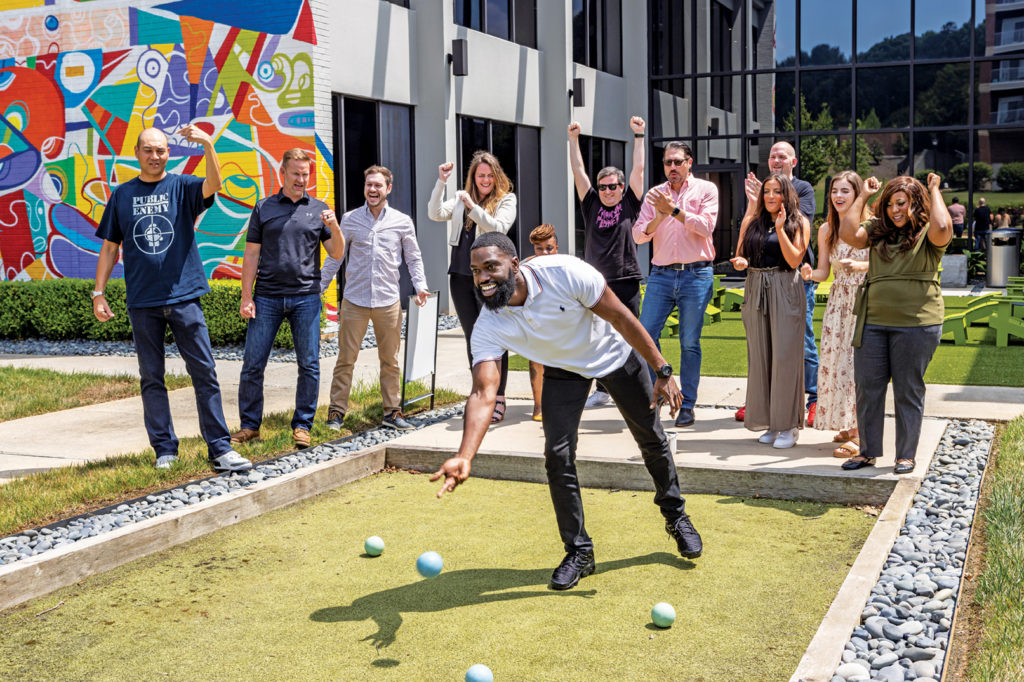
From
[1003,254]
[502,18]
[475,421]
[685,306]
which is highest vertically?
[502,18]

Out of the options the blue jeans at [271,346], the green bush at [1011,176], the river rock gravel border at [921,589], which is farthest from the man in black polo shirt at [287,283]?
the green bush at [1011,176]

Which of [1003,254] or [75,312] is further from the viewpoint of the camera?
[1003,254]

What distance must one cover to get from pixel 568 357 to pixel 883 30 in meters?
21.1

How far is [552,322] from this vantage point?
14.7 feet

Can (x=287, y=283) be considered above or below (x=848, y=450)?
above

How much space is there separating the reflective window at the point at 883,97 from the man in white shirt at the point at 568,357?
65.4 ft

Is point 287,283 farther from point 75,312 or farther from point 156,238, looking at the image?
point 75,312

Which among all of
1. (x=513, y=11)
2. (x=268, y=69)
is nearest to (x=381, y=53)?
(x=268, y=69)

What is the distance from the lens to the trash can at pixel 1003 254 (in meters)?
21.3

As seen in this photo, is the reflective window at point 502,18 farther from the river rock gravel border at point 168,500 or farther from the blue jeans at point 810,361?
the river rock gravel border at point 168,500

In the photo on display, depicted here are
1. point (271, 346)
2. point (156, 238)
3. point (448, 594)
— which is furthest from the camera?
point (271, 346)

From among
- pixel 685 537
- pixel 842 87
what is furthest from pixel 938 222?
pixel 842 87

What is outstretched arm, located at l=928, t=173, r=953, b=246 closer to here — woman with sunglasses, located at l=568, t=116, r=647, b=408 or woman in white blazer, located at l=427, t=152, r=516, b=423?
woman with sunglasses, located at l=568, t=116, r=647, b=408

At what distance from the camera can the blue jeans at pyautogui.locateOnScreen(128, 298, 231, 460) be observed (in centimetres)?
645
